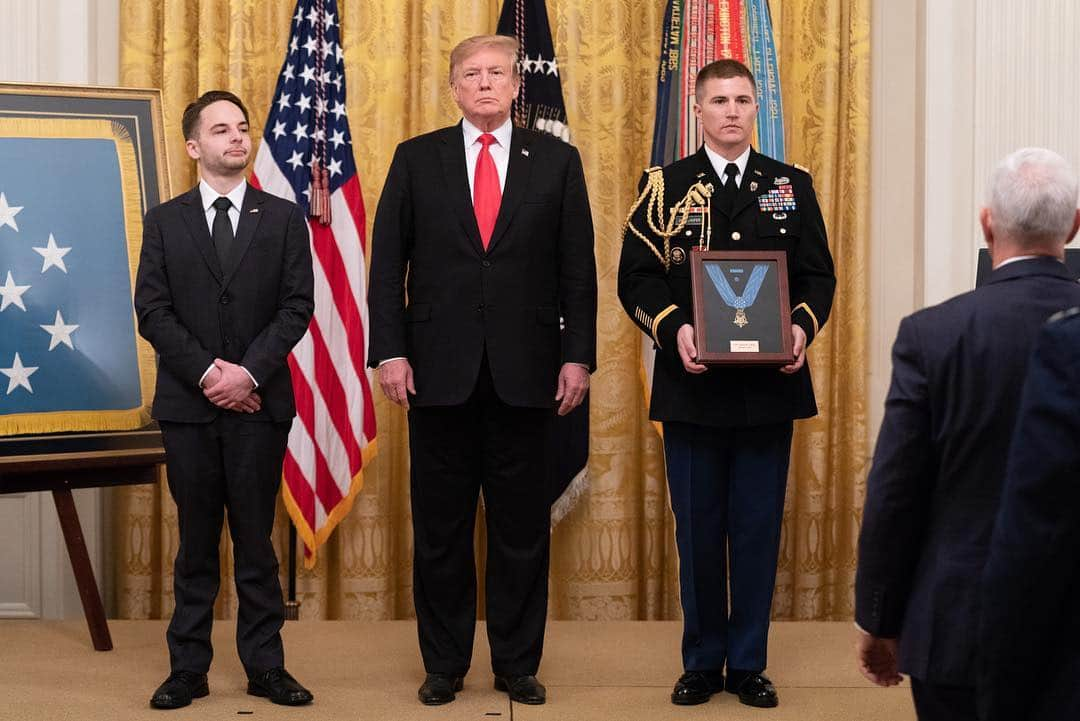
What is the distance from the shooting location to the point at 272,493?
3.46 m

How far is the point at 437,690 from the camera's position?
3387 millimetres

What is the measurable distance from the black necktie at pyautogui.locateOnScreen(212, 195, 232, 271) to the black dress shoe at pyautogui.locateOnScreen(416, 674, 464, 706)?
4.12ft

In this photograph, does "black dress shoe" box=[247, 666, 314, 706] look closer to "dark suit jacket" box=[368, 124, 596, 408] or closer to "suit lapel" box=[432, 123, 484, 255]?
"dark suit jacket" box=[368, 124, 596, 408]

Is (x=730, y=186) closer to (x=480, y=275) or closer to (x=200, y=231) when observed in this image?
(x=480, y=275)

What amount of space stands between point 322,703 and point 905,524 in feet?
6.59

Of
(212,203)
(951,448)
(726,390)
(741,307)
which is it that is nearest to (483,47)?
(212,203)

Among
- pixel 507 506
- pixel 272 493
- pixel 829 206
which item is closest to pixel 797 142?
pixel 829 206

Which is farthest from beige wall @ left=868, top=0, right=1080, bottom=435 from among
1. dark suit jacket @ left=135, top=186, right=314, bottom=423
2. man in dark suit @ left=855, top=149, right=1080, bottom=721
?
man in dark suit @ left=855, top=149, right=1080, bottom=721

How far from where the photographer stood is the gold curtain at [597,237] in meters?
4.74

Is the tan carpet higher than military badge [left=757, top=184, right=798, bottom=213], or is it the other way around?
military badge [left=757, top=184, right=798, bottom=213]

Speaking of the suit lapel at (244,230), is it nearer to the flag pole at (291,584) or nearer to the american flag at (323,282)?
the american flag at (323,282)

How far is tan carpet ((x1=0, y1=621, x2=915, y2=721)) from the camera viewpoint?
333 centimetres

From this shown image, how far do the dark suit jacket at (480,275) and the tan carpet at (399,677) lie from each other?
0.81 metres

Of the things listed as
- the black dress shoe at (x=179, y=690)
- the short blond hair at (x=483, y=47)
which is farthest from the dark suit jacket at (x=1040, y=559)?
the black dress shoe at (x=179, y=690)
